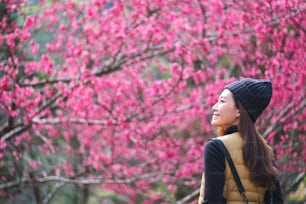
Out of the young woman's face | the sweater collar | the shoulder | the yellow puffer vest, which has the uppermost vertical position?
the young woman's face

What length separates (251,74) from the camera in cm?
596

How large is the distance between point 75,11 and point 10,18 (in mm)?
1459

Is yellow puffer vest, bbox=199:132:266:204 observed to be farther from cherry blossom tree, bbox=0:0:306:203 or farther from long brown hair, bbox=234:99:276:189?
cherry blossom tree, bbox=0:0:306:203

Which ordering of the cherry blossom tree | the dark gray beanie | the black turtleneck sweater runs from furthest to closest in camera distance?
the cherry blossom tree
the dark gray beanie
the black turtleneck sweater

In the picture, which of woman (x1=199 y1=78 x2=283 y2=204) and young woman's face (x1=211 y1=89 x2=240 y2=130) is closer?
woman (x1=199 y1=78 x2=283 y2=204)

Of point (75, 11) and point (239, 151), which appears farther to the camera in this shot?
point (75, 11)

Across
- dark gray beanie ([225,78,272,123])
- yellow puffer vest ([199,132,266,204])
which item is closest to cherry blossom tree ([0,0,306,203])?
dark gray beanie ([225,78,272,123])

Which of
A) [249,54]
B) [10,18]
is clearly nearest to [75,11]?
[10,18]

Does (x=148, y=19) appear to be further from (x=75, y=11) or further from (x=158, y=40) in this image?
(x=75, y=11)

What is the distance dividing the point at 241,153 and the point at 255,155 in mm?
70

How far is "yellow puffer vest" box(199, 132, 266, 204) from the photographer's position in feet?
8.00

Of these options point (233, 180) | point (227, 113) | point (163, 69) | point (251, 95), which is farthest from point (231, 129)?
point (163, 69)

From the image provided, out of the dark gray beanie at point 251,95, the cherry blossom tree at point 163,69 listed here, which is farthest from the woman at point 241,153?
Result: the cherry blossom tree at point 163,69

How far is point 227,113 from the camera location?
263cm
